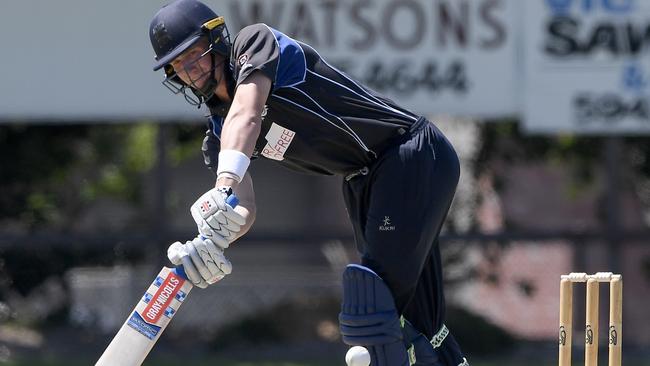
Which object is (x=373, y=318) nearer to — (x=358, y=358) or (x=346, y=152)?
(x=358, y=358)

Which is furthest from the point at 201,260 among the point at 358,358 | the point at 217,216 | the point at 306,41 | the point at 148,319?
the point at 306,41

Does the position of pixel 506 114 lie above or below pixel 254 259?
above

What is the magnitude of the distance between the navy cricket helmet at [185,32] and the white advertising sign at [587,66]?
4864mm

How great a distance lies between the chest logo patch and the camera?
4.54 metres

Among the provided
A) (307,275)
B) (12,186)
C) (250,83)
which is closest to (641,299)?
(307,275)

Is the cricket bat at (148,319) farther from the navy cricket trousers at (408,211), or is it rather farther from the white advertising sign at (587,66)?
the white advertising sign at (587,66)

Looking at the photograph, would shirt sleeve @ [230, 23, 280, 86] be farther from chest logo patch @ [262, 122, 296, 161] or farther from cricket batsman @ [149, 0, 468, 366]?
chest logo patch @ [262, 122, 296, 161]

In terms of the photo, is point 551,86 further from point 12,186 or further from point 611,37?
point 12,186

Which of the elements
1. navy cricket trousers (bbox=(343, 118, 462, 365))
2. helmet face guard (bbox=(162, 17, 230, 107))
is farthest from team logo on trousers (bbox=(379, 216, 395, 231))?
helmet face guard (bbox=(162, 17, 230, 107))

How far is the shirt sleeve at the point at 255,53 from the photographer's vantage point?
424 cm

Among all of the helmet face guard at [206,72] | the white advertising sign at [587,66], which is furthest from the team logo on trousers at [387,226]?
the white advertising sign at [587,66]

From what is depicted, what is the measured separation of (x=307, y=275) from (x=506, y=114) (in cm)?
219

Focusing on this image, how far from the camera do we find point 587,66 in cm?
902

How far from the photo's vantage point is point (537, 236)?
9.19 m
